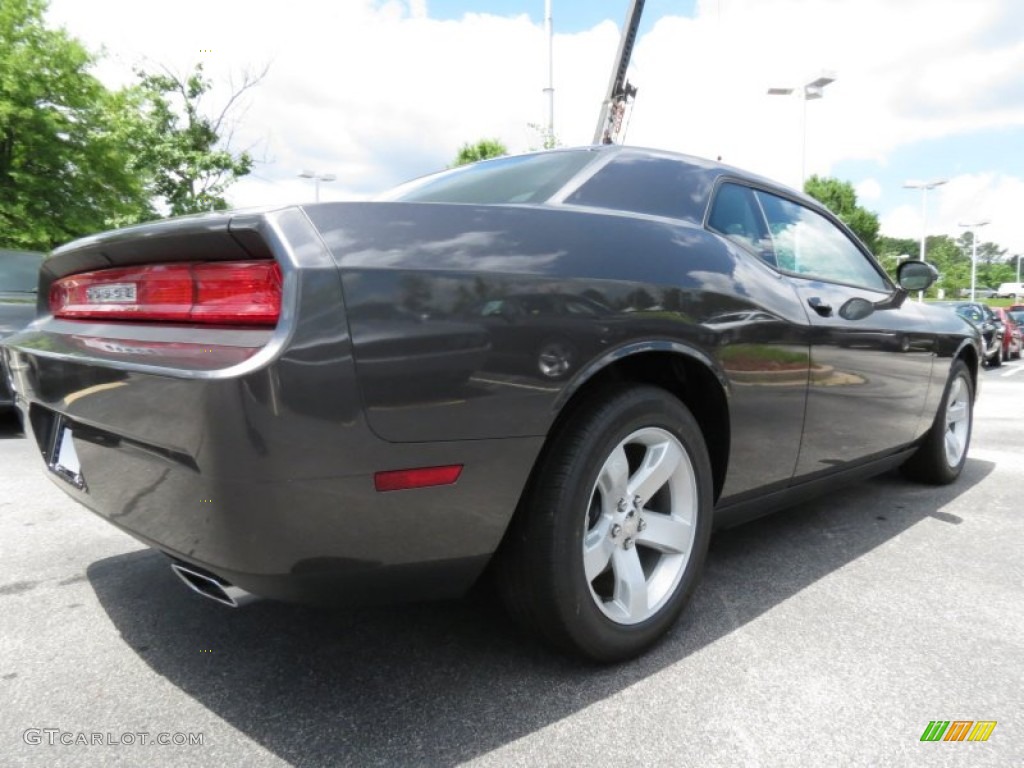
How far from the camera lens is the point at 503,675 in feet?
6.27

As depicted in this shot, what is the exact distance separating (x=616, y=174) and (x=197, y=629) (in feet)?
6.21

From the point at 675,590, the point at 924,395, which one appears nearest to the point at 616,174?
the point at 675,590

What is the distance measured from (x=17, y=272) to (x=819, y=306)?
6.40 m

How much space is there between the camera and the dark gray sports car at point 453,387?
1.40 metres

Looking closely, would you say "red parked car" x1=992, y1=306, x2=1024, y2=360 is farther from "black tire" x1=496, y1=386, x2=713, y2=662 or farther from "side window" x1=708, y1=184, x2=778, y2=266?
"black tire" x1=496, y1=386, x2=713, y2=662

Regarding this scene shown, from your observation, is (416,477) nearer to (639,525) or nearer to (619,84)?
(639,525)

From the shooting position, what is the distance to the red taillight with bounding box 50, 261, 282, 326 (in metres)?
1.48

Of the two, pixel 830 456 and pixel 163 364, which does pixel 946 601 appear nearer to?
pixel 830 456

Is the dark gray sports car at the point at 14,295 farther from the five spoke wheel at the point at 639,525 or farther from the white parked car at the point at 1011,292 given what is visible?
the white parked car at the point at 1011,292

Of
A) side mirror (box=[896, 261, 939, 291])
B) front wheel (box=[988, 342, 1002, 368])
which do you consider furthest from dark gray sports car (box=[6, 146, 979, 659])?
front wheel (box=[988, 342, 1002, 368])

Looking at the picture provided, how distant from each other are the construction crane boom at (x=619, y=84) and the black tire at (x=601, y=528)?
11.8 metres

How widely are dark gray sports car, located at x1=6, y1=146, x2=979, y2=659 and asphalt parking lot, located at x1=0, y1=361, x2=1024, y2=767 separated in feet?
0.64

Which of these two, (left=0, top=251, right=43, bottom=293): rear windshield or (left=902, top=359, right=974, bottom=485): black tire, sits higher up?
(left=0, top=251, right=43, bottom=293): rear windshield

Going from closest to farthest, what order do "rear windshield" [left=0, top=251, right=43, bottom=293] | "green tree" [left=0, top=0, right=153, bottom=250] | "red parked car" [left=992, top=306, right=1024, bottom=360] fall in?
"rear windshield" [left=0, top=251, right=43, bottom=293] → "green tree" [left=0, top=0, right=153, bottom=250] → "red parked car" [left=992, top=306, right=1024, bottom=360]
